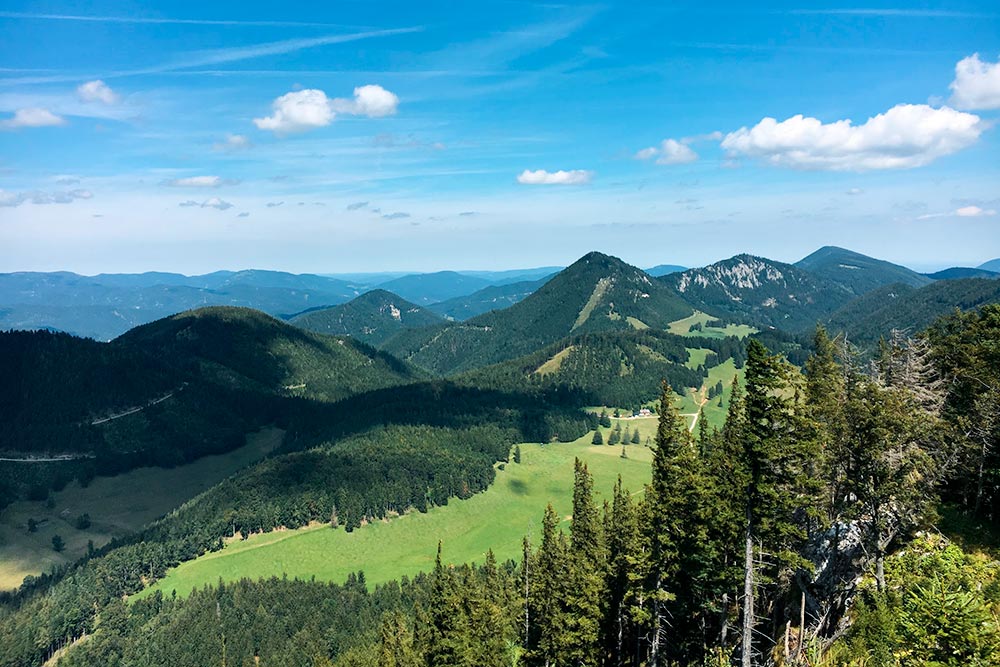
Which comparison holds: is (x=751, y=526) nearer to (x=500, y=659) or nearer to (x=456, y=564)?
(x=500, y=659)

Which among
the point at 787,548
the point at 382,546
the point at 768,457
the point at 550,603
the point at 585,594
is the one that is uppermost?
the point at 768,457

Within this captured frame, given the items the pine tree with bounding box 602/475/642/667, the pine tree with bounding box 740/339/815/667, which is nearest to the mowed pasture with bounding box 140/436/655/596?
the pine tree with bounding box 602/475/642/667

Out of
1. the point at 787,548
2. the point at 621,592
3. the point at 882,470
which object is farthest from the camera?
the point at 621,592

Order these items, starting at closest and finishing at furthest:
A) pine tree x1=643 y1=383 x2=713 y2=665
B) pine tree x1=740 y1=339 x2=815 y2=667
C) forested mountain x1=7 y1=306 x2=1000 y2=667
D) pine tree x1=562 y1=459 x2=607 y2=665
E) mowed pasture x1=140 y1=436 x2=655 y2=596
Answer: pine tree x1=740 y1=339 x2=815 y2=667
forested mountain x1=7 y1=306 x2=1000 y2=667
pine tree x1=643 y1=383 x2=713 y2=665
pine tree x1=562 y1=459 x2=607 y2=665
mowed pasture x1=140 y1=436 x2=655 y2=596

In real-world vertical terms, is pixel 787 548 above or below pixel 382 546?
above

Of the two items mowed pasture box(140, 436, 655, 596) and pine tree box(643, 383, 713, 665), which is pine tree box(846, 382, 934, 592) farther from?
mowed pasture box(140, 436, 655, 596)

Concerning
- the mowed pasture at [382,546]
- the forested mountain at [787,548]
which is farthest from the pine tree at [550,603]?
the mowed pasture at [382,546]

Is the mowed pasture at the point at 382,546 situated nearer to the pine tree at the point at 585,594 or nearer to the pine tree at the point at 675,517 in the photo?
the pine tree at the point at 585,594

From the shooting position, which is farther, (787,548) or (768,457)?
(787,548)

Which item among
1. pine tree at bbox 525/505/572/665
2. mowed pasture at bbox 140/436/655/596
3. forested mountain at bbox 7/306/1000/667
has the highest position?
forested mountain at bbox 7/306/1000/667

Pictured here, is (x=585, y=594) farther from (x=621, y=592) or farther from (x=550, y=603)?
(x=550, y=603)

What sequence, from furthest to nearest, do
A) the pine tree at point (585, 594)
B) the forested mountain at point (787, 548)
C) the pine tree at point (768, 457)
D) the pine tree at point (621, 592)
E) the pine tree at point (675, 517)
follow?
the pine tree at point (585, 594) < the pine tree at point (621, 592) < the pine tree at point (675, 517) < the forested mountain at point (787, 548) < the pine tree at point (768, 457)

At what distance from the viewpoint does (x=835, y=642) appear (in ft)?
106

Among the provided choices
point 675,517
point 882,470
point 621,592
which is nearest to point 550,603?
point 621,592
